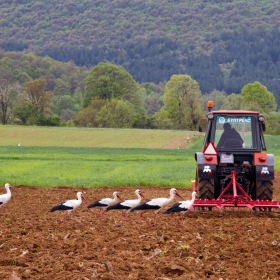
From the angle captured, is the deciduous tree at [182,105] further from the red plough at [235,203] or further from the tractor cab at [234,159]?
the red plough at [235,203]

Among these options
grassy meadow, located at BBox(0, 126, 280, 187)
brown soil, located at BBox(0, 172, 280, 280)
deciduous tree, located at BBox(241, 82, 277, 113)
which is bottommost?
grassy meadow, located at BBox(0, 126, 280, 187)

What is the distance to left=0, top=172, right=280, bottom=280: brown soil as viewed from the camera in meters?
8.33

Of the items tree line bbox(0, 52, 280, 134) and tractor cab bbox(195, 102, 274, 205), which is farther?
tree line bbox(0, 52, 280, 134)

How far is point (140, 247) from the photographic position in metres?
10.0

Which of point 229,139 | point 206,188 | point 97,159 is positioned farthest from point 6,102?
point 206,188

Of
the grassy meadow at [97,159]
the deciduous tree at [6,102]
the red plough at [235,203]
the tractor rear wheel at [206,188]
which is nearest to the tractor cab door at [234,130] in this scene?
the tractor rear wheel at [206,188]

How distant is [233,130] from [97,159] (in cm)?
2701

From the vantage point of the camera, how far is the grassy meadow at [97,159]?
26047 mm

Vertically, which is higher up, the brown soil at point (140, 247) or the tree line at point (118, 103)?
the tree line at point (118, 103)

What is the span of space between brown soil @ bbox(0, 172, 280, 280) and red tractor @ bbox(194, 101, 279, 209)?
551 mm

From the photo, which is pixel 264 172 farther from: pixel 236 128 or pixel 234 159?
pixel 236 128

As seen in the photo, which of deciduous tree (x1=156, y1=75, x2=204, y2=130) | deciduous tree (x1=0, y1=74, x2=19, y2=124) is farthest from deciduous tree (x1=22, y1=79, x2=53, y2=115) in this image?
deciduous tree (x1=156, y1=75, x2=204, y2=130)

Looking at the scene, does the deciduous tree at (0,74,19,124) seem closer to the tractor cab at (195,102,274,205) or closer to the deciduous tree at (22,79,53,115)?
the deciduous tree at (22,79,53,115)

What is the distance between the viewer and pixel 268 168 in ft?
46.8
